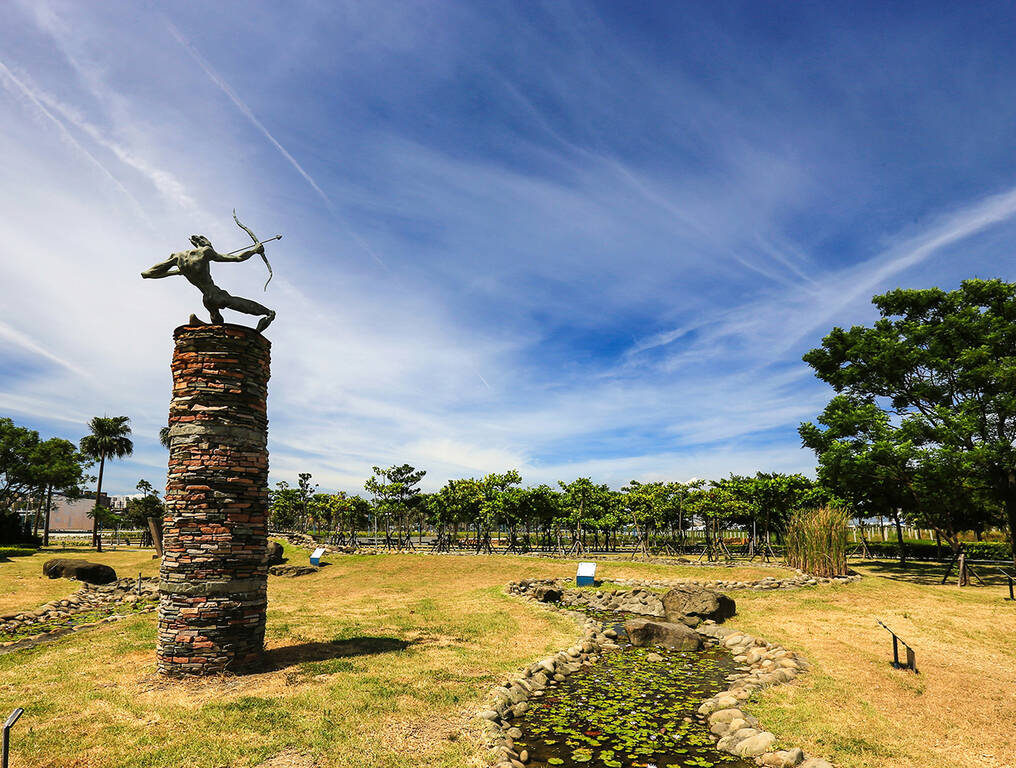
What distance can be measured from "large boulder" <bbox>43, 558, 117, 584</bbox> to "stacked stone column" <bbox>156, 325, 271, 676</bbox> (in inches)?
778

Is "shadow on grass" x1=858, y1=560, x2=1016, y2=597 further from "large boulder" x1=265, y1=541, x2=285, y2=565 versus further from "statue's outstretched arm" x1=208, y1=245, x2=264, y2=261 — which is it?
"large boulder" x1=265, y1=541, x2=285, y2=565

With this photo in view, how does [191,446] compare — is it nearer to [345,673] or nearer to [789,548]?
[345,673]

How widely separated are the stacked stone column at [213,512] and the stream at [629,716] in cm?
609

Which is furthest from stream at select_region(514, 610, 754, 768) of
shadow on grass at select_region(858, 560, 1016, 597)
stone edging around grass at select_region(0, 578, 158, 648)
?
shadow on grass at select_region(858, 560, 1016, 597)

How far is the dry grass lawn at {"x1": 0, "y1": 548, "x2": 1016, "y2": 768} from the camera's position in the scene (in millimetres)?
7641

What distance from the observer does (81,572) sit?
2603 cm

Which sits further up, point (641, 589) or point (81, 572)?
point (81, 572)

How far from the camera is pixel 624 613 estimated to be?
21.8 metres

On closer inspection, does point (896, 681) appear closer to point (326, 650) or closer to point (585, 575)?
point (326, 650)

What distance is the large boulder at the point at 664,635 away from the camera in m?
15.7

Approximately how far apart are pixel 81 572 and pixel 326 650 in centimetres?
2049

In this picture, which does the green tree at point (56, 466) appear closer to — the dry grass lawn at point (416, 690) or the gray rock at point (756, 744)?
the dry grass lawn at point (416, 690)

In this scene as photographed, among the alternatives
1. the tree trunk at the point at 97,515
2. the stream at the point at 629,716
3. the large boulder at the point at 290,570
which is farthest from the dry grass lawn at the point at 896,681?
the tree trunk at the point at 97,515

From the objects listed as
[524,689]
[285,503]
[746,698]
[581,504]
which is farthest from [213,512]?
[285,503]
